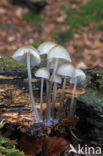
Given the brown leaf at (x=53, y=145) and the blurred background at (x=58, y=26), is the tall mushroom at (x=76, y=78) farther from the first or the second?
the blurred background at (x=58, y=26)

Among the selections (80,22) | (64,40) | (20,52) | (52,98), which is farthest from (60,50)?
(80,22)

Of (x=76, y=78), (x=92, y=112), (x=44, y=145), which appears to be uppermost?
(x=76, y=78)

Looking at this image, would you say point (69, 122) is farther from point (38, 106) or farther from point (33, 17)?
point (33, 17)

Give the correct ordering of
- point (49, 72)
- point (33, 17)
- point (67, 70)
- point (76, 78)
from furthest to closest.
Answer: point (33, 17) < point (76, 78) < point (49, 72) < point (67, 70)

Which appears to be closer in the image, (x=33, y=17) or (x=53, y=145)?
(x=53, y=145)

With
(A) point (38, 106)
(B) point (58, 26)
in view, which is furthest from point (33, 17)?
(A) point (38, 106)

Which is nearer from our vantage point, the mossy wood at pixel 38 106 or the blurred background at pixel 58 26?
the mossy wood at pixel 38 106

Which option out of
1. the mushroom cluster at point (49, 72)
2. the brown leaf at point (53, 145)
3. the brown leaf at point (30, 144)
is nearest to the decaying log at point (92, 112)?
the mushroom cluster at point (49, 72)

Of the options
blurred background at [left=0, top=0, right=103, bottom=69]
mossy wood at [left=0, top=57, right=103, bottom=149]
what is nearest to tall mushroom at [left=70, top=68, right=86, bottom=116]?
mossy wood at [left=0, top=57, right=103, bottom=149]

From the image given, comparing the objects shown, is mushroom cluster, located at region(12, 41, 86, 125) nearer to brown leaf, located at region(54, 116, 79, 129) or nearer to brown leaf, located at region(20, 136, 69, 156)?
brown leaf, located at region(54, 116, 79, 129)
